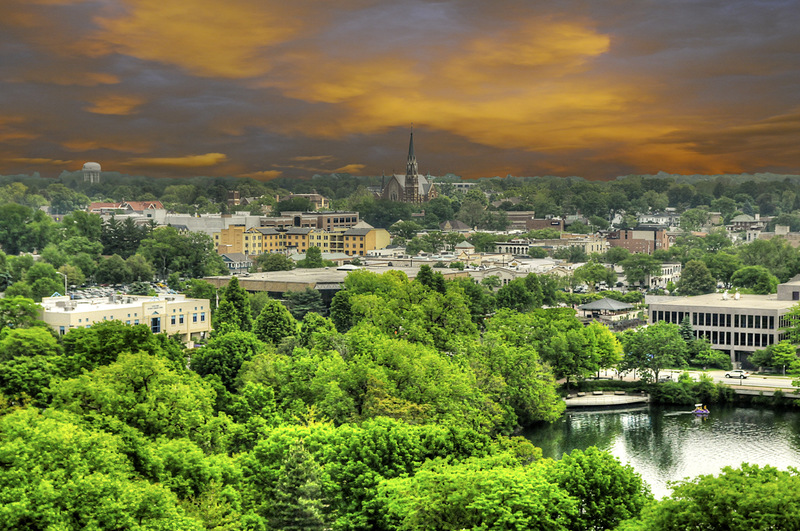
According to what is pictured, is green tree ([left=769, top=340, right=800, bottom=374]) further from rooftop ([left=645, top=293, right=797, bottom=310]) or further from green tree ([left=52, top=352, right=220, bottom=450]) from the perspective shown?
green tree ([left=52, top=352, right=220, bottom=450])

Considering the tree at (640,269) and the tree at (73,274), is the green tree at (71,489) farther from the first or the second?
the tree at (640,269)

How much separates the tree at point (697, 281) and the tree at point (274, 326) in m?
34.7

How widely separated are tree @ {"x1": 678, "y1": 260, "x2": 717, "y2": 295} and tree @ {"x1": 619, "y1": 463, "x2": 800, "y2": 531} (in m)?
49.0

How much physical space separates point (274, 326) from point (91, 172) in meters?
106

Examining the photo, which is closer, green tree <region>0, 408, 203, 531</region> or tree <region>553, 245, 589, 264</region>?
green tree <region>0, 408, 203, 531</region>

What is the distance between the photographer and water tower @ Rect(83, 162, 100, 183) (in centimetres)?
13125

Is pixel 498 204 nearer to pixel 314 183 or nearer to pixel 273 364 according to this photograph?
pixel 314 183

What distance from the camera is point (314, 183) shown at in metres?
163

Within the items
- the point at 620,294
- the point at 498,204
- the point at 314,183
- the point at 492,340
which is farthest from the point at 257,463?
the point at 314,183

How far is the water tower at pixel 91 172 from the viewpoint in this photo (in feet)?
431

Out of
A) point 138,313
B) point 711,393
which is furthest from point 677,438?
point 138,313

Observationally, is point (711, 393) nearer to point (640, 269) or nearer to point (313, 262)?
point (640, 269)

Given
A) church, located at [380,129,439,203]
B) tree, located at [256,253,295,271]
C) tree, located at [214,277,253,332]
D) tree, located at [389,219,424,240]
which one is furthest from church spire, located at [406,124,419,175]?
tree, located at [214,277,253,332]

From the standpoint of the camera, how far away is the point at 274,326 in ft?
113
